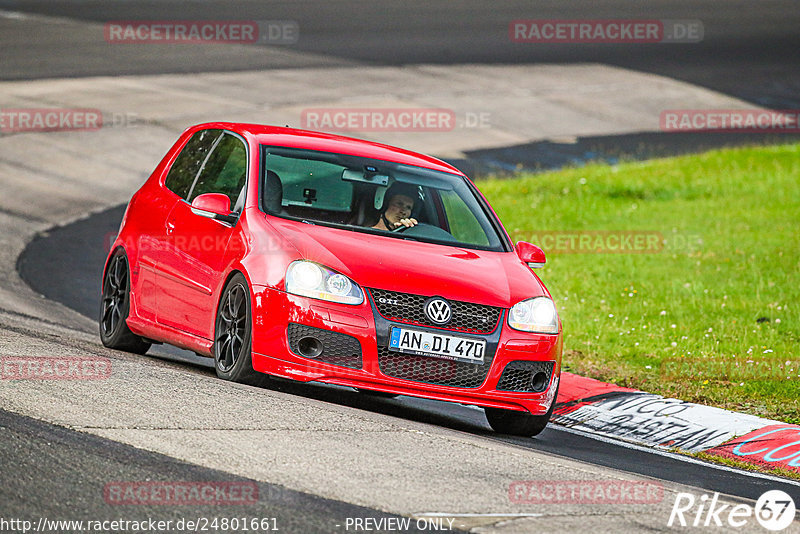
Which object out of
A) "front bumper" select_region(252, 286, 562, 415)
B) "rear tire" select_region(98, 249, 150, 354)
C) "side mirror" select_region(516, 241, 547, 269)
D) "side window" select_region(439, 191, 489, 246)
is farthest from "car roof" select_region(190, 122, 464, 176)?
"front bumper" select_region(252, 286, 562, 415)

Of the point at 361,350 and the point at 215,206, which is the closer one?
the point at 361,350

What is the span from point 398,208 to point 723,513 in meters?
3.63

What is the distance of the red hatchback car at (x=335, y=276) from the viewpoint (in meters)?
7.85

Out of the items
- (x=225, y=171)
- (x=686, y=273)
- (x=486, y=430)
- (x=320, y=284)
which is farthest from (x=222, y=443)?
(x=686, y=273)

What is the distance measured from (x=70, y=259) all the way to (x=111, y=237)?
1.53m

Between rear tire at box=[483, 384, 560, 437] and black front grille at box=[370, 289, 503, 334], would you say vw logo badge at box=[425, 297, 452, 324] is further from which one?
rear tire at box=[483, 384, 560, 437]

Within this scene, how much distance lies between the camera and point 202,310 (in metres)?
8.63

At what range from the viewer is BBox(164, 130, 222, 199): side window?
9.59 m

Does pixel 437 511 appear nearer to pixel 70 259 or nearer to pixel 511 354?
pixel 511 354

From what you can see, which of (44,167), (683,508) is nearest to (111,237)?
(44,167)

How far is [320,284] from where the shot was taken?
25.8 feet

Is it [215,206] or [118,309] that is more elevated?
[215,206]

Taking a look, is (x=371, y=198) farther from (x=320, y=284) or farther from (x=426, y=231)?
(x=320, y=284)

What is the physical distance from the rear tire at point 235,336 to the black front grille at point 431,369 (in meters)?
0.79
